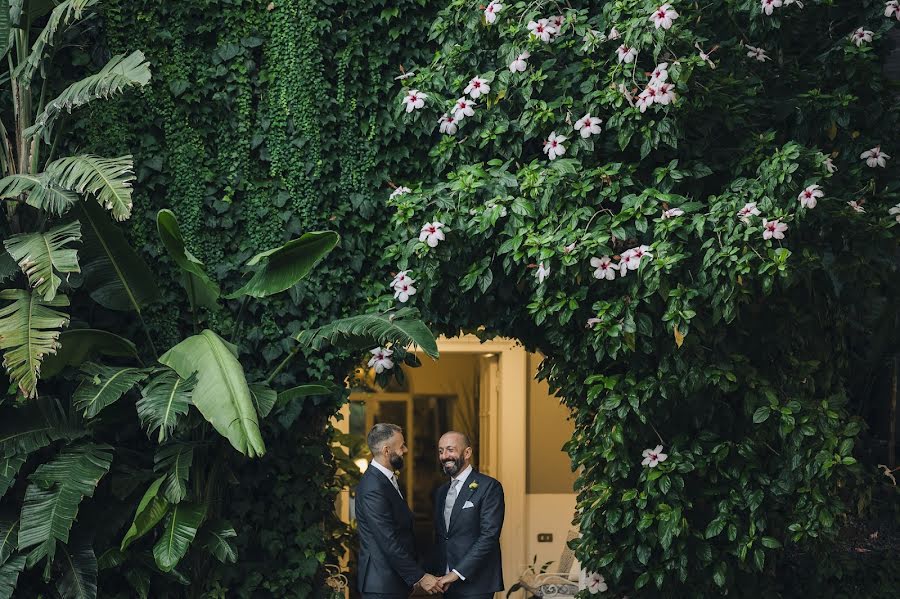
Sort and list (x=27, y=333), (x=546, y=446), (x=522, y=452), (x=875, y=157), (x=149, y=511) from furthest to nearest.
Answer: (x=546, y=446), (x=522, y=452), (x=875, y=157), (x=149, y=511), (x=27, y=333)

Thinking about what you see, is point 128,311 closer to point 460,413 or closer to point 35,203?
point 35,203

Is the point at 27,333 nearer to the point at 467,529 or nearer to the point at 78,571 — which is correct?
the point at 78,571

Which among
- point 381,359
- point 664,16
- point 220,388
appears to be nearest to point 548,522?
point 381,359

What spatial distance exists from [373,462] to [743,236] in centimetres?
247

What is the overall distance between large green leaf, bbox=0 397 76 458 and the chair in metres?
3.60

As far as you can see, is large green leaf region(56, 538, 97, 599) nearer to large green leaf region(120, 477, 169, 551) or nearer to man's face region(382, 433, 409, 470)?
large green leaf region(120, 477, 169, 551)

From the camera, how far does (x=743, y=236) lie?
651 cm

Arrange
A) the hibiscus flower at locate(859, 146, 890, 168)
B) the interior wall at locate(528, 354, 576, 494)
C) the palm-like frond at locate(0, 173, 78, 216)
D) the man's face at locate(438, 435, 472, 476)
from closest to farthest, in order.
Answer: the palm-like frond at locate(0, 173, 78, 216), the man's face at locate(438, 435, 472, 476), the hibiscus flower at locate(859, 146, 890, 168), the interior wall at locate(528, 354, 576, 494)

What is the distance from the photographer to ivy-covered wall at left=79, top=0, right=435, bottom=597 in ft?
24.9

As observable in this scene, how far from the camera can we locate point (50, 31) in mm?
6691

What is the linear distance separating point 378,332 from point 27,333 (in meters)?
1.86

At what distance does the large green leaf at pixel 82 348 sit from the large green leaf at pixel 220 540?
1065mm

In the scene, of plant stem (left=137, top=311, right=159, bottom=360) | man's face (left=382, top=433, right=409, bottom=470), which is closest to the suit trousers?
man's face (left=382, top=433, right=409, bottom=470)

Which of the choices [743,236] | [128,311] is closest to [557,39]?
[743,236]
